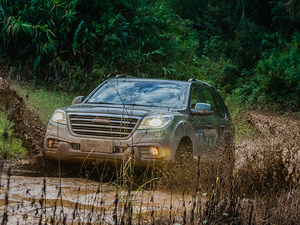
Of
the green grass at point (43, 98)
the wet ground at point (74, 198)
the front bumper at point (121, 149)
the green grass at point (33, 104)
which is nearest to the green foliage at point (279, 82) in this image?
the green grass at point (43, 98)

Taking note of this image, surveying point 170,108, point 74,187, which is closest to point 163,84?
point 170,108

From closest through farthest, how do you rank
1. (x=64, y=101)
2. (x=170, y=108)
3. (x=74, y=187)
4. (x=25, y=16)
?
(x=74, y=187) < (x=170, y=108) < (x=64, y=101) < (x=25, y=16)

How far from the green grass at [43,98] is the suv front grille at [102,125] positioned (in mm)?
3559

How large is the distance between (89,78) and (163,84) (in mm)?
7597

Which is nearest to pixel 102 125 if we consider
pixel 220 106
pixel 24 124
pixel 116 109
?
pixel 116 109

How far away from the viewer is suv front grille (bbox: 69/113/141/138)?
5758mm

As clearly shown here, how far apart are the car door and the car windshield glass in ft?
0.91

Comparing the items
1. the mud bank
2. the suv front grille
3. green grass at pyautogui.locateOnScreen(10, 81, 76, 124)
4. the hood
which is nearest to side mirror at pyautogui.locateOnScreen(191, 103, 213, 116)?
the hood

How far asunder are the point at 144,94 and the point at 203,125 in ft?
3.21

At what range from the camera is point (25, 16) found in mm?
13820

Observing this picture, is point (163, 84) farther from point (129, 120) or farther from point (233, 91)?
point (233, 91)

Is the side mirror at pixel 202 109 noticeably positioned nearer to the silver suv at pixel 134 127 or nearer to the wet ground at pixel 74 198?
the silver suv at pixel 134 127

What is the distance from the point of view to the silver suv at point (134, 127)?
→ 5.65 m

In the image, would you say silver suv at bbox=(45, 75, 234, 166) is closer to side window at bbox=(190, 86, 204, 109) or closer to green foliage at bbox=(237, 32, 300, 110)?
side window at bbox=(190, 86, 204, 109)
